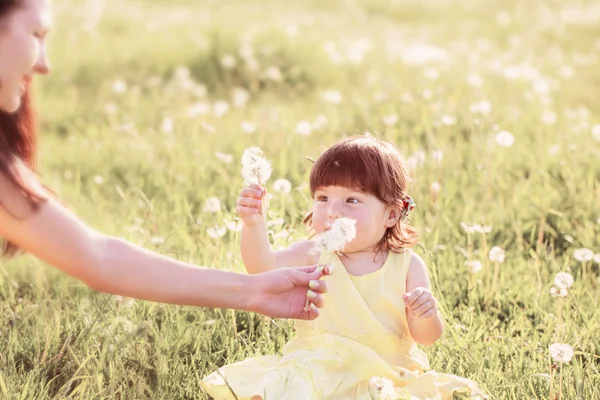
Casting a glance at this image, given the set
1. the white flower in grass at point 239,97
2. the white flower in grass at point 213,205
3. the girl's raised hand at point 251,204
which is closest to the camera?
the girl's raised hand at point 251,204

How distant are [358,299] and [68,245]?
3.09ft

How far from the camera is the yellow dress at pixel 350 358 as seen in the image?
2.57m

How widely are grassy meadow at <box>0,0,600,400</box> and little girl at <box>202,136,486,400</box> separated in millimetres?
208

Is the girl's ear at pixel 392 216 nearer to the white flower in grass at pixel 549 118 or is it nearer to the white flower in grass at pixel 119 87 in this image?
the white flower in grass at pixel 549 118

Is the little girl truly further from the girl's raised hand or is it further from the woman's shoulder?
the woman's shoulder

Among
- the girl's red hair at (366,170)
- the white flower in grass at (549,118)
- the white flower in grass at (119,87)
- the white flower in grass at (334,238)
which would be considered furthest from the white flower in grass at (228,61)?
the white flower in grass at (334,238)

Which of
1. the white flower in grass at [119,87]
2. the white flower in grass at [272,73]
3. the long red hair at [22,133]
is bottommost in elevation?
the long red hair at [22,133]

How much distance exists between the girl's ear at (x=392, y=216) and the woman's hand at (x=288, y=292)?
0.48 m

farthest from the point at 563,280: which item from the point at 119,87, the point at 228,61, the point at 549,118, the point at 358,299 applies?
the point at 228,61

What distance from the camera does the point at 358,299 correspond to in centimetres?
275

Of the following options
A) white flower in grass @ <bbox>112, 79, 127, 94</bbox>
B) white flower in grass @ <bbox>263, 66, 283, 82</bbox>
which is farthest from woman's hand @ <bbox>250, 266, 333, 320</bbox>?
white flower in grass @ <bbox>112, 79, 127, 94</bbox>

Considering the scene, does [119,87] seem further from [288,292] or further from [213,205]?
[288,292]

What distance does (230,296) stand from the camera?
237 centimetres

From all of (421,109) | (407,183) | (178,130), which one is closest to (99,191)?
(178,130)
